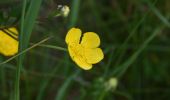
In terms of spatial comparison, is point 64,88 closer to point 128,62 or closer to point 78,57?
point 128,62

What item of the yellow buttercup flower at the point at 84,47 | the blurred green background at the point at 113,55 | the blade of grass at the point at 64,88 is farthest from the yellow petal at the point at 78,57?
the blurred green background at the point at 113,55

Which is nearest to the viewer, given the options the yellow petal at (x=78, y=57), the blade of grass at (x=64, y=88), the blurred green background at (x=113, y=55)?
the yellow petal at (x=78, y=57)

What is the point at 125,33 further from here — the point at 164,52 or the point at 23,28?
the point at 23,28

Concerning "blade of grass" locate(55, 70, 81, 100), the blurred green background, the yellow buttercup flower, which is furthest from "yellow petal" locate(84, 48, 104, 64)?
the blurred green background

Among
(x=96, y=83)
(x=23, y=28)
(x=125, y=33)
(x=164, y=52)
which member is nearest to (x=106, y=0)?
(x=125, y=33)

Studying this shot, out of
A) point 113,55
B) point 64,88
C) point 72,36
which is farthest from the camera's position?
point 113,55

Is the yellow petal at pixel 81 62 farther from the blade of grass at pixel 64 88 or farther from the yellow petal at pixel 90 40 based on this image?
the blade of grass at pixel 64 88

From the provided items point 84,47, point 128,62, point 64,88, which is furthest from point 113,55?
point 84,47
